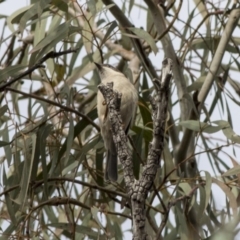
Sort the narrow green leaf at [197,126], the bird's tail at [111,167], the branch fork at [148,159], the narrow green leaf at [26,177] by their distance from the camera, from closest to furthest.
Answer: the branch fork at [148,159] → the narrow green leaf at [26,177] → the narrow green leaf at [197,126] → the bird's tail at [111,167]

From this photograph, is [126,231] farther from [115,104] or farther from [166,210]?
[115,104]

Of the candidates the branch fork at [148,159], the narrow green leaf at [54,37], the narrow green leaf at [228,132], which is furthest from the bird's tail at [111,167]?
the branch fork at [148,159]

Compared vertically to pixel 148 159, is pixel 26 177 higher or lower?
higher

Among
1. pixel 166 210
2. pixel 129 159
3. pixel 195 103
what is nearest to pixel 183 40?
pixel 195 103

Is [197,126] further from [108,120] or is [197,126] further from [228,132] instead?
[108,120]

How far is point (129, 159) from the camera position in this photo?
5.74 ft

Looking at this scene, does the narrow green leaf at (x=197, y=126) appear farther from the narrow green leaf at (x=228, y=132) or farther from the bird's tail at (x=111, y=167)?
the bird's tail at (x=111, y=167)

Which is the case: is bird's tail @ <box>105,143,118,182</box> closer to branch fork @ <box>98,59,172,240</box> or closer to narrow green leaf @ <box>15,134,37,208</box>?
narrow green leaf @ <box>15,134,37,208</box>

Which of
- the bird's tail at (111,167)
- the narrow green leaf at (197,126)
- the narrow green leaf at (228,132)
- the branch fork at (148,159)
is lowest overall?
the branch fork at (148,159)

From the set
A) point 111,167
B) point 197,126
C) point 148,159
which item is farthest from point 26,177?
point 148,159

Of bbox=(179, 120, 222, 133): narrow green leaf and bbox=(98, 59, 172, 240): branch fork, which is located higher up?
bbox=(179, 120, 222, 133): narrow green leaf

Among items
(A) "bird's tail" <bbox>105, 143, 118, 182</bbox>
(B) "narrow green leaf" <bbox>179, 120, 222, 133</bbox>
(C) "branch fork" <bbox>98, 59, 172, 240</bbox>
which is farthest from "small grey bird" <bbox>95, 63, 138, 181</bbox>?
(C) "branch fork" <bbox>98, 59, 172, 240</bbox>

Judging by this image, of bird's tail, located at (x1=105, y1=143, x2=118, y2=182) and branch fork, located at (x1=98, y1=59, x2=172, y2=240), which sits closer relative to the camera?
branch fork, located at (x1=98, y1=59, x2=172, y2=240)

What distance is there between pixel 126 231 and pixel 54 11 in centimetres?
107
